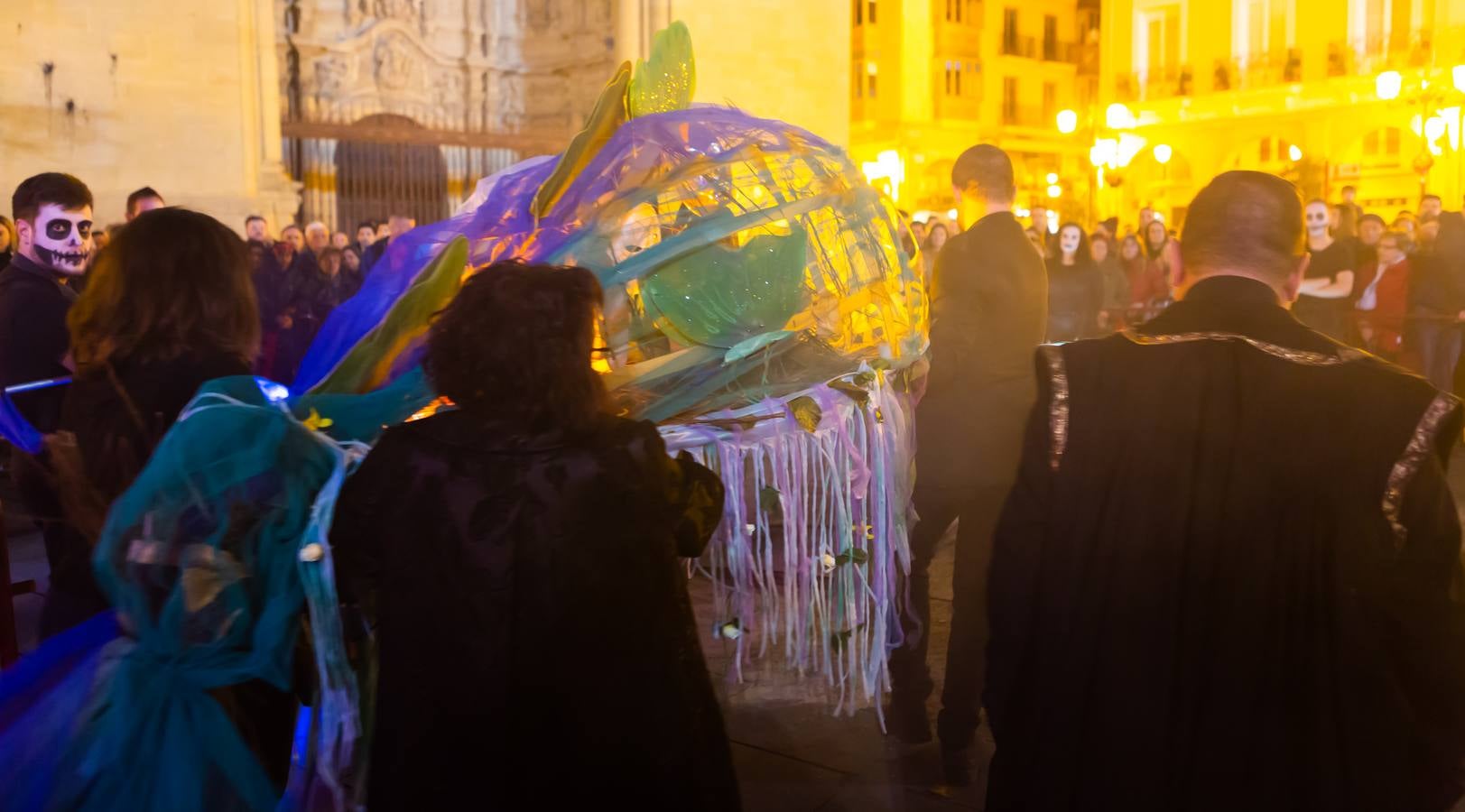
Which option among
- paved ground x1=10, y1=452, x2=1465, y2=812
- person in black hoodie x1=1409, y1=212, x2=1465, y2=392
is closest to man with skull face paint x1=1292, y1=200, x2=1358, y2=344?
person in black hoodie x1=1409, y1=212, x2=1465, y2=392

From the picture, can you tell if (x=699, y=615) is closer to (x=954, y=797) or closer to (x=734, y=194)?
(x=954, y=797)

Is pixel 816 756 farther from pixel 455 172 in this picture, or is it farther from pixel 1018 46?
pixel 1018 46

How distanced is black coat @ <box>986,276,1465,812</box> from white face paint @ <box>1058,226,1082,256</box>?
24.5ft

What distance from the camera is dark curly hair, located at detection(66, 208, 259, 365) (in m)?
2.55

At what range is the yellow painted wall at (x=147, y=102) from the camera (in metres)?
10.3

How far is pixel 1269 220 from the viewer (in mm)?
2000

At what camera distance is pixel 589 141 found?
10.4ft

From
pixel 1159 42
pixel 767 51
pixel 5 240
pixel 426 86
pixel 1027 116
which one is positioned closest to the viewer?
pixel 5 240

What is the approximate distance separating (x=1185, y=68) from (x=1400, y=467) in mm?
36538

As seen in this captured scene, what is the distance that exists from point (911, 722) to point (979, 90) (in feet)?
127

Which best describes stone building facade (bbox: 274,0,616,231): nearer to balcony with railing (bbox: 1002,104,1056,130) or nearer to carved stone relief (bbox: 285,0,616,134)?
carved stone relief (bbox: 285,0,616,134)

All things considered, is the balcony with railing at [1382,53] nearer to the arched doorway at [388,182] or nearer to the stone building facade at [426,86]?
the stone building facade at [426,86]

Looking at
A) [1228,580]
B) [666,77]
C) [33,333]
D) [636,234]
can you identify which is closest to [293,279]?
[33,333]

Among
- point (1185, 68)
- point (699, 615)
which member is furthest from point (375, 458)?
point (1185, 68)
